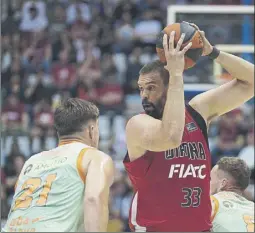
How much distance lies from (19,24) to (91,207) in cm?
1231

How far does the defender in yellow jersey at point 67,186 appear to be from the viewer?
12.3 feet

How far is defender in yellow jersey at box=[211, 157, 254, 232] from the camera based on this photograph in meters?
5.14

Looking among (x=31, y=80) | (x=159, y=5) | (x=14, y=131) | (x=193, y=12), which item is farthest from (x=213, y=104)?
(x=159, y=5)

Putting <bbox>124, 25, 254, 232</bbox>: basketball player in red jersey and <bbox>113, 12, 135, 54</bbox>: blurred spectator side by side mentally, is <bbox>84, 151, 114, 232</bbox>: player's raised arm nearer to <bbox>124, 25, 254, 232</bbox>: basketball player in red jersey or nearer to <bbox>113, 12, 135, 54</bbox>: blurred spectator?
<bbox>124, 25, 254, 232</bbox>: basketball player in red jersey

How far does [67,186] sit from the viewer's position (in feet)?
12.8

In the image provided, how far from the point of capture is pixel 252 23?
35.0ft

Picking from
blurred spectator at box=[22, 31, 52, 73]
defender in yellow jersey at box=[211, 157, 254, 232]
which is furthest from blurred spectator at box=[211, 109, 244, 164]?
defender in yellow jersey at box=[211, 157, 254, 232]

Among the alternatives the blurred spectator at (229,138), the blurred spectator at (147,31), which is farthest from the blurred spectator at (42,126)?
the blurred spectator at (229,138)

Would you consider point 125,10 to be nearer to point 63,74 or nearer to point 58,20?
point 58,20

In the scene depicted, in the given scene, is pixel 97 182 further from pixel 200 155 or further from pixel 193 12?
pixel 193 12

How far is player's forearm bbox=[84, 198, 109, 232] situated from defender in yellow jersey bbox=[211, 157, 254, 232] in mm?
1567

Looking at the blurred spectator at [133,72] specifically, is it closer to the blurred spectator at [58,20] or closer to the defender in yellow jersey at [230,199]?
the blurred spectator at [58,20]

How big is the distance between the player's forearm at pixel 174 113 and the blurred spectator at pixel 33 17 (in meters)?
11.5

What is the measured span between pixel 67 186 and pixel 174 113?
779 mm
